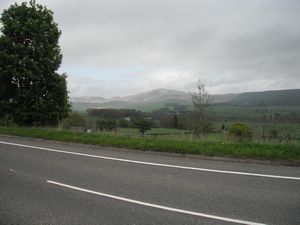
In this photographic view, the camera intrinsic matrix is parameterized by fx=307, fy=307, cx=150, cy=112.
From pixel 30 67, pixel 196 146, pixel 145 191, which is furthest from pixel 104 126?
pixel 145 191

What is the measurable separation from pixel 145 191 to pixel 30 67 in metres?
15.7

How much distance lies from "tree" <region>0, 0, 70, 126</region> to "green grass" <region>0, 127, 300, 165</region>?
18.3ft

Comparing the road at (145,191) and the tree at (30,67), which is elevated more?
the tree at (30,67)

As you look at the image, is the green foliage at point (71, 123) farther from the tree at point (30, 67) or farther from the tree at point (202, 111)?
the tree at point (202, 111)

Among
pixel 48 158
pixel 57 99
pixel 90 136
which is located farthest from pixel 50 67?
pixel 48 158

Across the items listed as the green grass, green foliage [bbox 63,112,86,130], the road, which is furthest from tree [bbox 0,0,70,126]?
the road

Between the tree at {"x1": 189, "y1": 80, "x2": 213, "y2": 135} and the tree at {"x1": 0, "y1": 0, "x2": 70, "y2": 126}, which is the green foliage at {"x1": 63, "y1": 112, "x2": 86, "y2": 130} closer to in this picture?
the tree at {"x1": 0, "y1": 0, "x2": 70, "y2": 126}

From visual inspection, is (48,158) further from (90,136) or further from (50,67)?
(50,67)

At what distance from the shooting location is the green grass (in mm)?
9797

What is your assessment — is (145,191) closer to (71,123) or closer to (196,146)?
(196,146)

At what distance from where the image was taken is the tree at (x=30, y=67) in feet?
64.9

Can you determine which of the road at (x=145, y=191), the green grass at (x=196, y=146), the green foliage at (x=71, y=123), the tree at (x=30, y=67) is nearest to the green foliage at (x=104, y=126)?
the green foliage at (x=71, y=123)

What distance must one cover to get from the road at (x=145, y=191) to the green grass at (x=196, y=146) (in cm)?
67

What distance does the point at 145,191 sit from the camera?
6910mm
